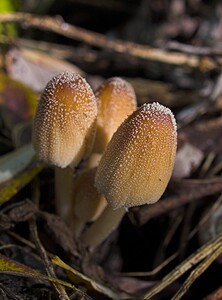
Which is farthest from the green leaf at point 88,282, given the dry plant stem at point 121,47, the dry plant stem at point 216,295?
the dry plant stem at point 121,47

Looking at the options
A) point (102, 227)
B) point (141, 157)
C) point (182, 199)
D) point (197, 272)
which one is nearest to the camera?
point (141, 157)

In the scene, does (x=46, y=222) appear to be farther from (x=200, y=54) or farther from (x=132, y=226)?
(x=200, y=54)

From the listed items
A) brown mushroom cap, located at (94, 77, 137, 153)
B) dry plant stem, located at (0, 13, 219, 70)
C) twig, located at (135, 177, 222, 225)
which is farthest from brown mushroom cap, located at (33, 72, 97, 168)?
dry plant stem, located at (0, 13, 219, 70)

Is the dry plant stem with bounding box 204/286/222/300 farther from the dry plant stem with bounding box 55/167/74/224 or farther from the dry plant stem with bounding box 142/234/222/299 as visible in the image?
the dry plant stem with bounding box 55/167/74/224

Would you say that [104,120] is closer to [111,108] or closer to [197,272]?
[111,108]

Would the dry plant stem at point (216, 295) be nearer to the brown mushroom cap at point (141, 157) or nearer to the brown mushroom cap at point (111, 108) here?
the brown mushroom cap at point (141, 157)

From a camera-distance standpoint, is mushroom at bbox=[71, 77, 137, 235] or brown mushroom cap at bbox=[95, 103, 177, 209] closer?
brown mushroom cap at bbox=[95, 103, 177, 209]

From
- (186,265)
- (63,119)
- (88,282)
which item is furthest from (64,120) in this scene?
(186,265)
